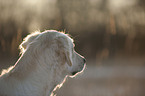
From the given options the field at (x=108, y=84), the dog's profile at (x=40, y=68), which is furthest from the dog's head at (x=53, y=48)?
the field at (x=108, y=84)

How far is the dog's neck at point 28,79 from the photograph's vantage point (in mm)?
3020

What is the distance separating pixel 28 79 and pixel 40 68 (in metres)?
0.21

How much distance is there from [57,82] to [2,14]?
4811 millimetres

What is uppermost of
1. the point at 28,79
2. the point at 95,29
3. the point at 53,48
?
→ the point at 53,48

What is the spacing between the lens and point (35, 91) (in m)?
3.12

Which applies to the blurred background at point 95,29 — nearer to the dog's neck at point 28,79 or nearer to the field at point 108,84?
the field at point 108,84

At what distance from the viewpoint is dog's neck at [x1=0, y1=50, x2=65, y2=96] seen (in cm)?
302

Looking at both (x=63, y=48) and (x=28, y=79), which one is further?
(x=63, y=48)

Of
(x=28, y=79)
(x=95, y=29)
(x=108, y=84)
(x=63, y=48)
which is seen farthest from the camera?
(x=95, y=29)

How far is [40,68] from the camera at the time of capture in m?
3.18

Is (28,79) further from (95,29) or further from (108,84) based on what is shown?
(95,29)

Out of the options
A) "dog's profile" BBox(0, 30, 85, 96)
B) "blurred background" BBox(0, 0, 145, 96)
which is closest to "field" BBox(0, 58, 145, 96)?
"blurred background" BBox(0, 0, 145, 96)

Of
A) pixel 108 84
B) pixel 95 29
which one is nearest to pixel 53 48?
pixel 108 84

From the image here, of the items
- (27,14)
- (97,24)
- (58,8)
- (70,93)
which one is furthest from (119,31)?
(70,93)
